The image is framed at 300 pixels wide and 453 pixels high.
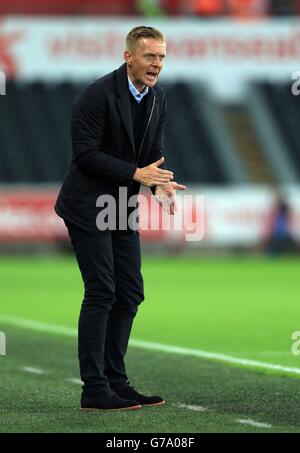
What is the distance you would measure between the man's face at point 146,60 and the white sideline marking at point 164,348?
3.05 metres

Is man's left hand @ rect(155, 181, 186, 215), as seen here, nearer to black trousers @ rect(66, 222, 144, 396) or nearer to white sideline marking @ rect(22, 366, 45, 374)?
black trousers @ rect(66, 222, 144, 396)

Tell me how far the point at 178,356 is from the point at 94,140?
3887 mm

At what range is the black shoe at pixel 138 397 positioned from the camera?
27.8 ft

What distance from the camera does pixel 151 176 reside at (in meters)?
8.22

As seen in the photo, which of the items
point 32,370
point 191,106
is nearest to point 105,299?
point 32,370

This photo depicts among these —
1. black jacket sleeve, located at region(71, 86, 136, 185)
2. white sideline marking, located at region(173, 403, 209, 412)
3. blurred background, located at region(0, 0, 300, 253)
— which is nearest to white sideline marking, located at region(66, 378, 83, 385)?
white sideline marking, located at region(173, 403, 209, 412)

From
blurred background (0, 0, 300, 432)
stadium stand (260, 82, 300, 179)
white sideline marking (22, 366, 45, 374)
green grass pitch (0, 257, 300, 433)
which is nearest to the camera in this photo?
green grass pitch (0, 257, 300, 433)

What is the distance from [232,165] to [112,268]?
25996 mm

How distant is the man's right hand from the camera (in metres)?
8.20

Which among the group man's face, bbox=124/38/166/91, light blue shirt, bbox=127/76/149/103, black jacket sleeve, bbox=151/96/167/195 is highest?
man's face, bbox=124/38/166/91

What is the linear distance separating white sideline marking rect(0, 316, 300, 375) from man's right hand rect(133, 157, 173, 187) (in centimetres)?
266

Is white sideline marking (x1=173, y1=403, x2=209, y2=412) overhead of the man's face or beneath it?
beneath

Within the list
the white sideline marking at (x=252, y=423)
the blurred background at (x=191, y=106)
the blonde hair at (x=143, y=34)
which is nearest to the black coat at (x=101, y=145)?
the blonde hair at (x=143, y=34)
